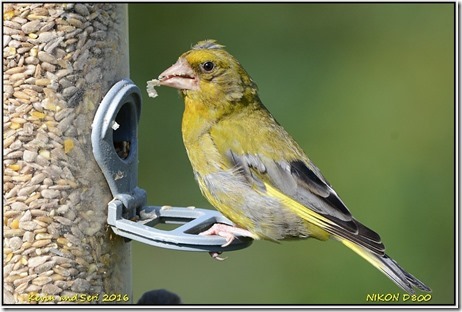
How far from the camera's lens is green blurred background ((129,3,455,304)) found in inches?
282

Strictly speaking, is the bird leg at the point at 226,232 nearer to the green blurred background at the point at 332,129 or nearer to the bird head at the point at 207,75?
the bird head at the point at 207,75

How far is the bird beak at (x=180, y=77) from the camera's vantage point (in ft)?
16.6

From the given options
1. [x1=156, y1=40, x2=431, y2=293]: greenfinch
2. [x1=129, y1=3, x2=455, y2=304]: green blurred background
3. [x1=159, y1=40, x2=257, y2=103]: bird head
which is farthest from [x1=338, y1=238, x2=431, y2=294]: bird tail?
[x1=129, y1=3, x2=455, y2=304]: green blurred background

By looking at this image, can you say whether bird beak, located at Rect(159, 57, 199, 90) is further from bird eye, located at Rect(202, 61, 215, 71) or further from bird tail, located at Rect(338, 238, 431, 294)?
bird tail, located at Rect(338, 238, 431, 294)

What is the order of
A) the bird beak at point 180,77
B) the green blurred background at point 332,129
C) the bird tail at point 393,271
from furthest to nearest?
the green blurred background at point 332,129
the bird beak at point 180,77
the bird tail at point 393,271

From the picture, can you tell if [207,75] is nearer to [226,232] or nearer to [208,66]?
[208,66]

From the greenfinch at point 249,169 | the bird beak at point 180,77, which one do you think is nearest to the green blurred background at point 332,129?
the greenfinch at point 249,169

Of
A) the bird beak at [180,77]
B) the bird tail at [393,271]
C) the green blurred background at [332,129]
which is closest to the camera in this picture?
the bird tail at [393,271]

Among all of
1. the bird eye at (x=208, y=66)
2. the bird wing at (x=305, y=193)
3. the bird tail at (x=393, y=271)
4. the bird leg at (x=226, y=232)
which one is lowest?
the bird tail at (x=393, y=271)

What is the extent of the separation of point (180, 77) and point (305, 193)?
83cm

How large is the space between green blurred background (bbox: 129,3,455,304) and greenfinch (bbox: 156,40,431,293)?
183 centimetres

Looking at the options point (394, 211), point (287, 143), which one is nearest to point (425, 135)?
point (394, 211)

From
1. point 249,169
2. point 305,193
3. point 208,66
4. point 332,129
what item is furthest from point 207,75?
point 332,129

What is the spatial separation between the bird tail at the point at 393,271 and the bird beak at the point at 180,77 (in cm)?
106
